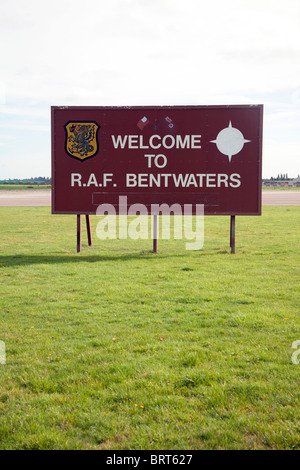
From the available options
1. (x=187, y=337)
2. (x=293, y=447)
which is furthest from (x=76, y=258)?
(x=293, y=447)

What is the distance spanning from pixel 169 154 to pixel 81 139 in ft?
9.51

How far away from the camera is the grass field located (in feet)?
12.8

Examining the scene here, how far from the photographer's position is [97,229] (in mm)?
21844

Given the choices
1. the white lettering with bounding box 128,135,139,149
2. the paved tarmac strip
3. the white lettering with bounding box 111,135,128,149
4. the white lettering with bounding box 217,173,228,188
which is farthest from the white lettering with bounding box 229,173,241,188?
the paved tarmac strip

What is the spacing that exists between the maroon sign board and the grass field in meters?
3.15

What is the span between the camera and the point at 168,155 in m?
13.8

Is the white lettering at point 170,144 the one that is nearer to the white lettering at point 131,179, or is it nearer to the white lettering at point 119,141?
the white lettering at point 119,141

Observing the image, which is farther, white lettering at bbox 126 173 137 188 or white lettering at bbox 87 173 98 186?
white lettering at bbox 87 173 98 186

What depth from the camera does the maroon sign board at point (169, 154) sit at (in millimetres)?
13719

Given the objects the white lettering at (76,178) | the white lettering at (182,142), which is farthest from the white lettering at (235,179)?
the white lettering at (76,178)

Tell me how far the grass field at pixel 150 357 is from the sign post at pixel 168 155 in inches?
124

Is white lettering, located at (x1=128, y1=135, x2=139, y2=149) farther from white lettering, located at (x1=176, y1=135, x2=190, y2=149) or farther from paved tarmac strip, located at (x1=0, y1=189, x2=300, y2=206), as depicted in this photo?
paved tarmac strip, located at (x1=0, y1=189, x2=300, y2=206)
